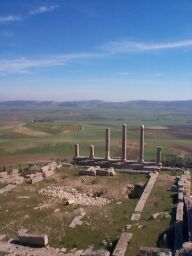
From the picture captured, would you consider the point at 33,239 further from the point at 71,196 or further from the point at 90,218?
the point at 71,196

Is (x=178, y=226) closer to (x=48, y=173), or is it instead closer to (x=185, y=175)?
(x=185, y=175)

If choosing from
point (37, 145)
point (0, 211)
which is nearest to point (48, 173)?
point (0, 211)

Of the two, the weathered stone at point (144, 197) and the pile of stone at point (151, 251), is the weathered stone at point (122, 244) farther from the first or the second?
the weathered stone at point (144, 197)

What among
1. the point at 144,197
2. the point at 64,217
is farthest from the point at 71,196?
the point at 144,197

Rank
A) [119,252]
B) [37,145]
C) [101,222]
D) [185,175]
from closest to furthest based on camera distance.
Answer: [119,252]
[101,222]
[185,175]
[37,145]

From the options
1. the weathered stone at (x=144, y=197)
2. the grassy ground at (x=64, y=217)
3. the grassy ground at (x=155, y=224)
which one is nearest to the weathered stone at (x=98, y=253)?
the grassy ground at (x=155, y=224)

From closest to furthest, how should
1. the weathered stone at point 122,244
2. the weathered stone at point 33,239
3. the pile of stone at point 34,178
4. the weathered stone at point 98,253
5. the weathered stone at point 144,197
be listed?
the weathered stone at point 98,253, the weathered stone at point 122,244, the weathered stone at point 33,239, the weathered stone at point 144,197, the pile of stone at point 34,178

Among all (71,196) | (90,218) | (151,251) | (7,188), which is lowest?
(71,196)

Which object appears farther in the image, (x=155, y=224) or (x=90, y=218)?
(x=90, y=218)

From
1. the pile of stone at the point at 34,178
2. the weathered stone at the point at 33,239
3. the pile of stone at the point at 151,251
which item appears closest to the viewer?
the pile of stone at the point at 151,251
